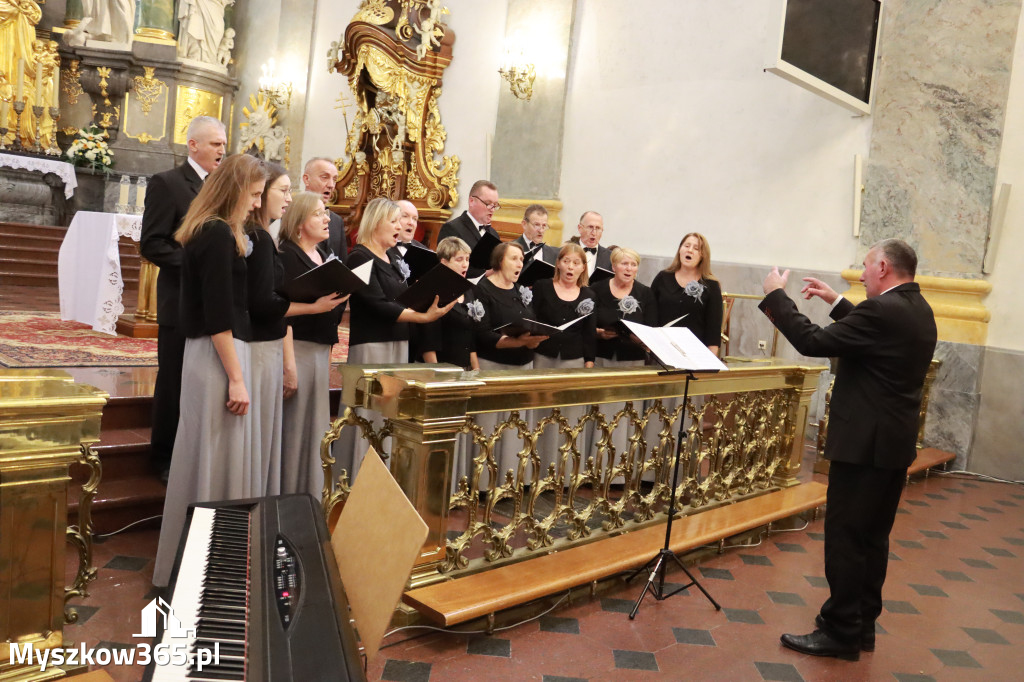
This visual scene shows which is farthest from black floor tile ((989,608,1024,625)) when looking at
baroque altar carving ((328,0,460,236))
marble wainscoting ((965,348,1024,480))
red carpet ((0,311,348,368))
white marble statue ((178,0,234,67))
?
white marble statue ((178,0,234,67))

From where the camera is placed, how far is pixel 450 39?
1110cm

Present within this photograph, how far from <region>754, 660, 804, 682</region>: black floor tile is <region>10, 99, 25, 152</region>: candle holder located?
12472 millimetres

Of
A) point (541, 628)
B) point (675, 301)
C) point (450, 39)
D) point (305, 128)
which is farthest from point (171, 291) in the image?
point (305, 128)

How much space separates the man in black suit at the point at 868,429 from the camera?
342 cm

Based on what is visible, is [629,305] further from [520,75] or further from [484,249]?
[520,75]

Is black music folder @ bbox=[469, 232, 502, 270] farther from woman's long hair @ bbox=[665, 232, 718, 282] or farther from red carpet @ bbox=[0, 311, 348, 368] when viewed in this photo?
red carpet @ bbox=[0, 311, 348, 368]

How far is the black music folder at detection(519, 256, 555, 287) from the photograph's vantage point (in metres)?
5.12

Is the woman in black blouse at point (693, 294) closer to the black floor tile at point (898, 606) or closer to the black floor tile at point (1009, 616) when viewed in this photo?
the black floor tile at point (898, 606)

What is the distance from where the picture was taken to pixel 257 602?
1540 millimetres

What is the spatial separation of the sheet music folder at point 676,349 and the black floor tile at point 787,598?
3.98ft

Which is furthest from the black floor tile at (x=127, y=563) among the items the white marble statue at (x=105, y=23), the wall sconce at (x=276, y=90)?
the white marble statue at (x=105, y=23)

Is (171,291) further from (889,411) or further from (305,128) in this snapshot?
(305,128)

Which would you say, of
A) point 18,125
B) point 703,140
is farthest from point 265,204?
point 18,125

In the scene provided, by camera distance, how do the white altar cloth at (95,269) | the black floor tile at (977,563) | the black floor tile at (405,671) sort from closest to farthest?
the black floor tile at (405,671), the black floor tile at (977,563), the white altar cloth at (95,269)
